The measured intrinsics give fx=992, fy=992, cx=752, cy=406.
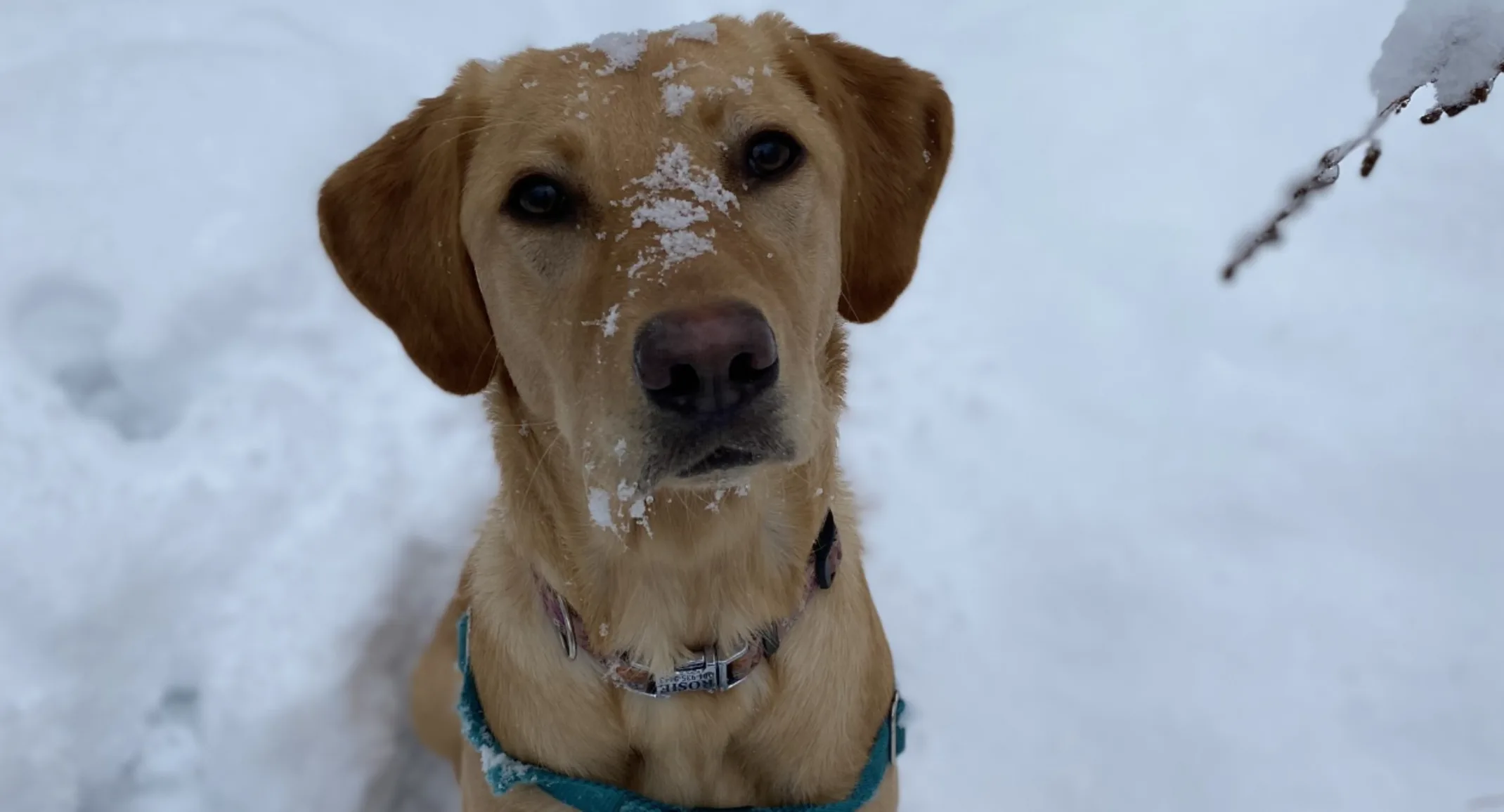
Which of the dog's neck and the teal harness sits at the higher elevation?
the dog's neck

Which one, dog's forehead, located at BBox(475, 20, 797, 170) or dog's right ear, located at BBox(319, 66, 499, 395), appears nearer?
dog's forehead, located at BBox(475, 20, 797, 170)

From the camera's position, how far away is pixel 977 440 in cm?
374

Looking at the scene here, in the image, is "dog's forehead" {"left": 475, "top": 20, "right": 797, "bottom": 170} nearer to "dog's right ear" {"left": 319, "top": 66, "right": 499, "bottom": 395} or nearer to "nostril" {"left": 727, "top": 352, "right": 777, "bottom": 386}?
"dog's right ear" {"left": 319, "top": 66, "right": 499, "bottom": 395}

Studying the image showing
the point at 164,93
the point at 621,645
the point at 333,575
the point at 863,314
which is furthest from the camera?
the point at 164,93

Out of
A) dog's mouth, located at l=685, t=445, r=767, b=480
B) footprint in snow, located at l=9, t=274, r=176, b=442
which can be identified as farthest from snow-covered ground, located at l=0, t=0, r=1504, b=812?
dog's mouth, located at l=685, t=445, r=767, b=480

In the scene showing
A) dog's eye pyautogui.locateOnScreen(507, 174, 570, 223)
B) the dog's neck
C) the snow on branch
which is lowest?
the dog's neck

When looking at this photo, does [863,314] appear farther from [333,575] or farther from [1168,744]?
[333,575]

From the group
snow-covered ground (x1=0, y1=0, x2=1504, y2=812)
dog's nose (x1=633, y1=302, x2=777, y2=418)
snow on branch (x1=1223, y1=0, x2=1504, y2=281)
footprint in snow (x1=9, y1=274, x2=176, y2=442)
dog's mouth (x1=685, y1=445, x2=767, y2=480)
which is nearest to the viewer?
snow on branch (x1=1223, y1=0, x2=1504, y2=281)

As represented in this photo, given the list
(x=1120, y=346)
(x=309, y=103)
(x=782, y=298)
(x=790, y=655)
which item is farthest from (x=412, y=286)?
(x=309, y=103)

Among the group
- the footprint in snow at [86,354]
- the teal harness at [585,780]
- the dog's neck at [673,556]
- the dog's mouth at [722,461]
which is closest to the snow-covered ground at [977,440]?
the footprint in snow at [86,354]

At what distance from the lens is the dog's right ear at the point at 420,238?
2.08 meters

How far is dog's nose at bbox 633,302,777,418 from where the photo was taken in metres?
1.47

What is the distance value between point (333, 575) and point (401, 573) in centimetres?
22

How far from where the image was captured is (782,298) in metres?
1.76
